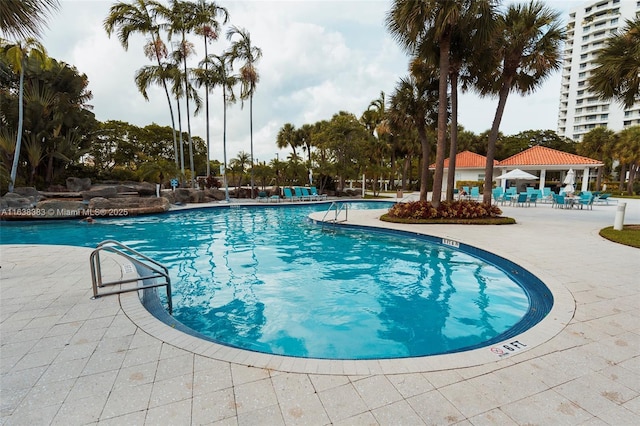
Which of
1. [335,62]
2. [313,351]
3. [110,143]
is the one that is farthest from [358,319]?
[110,143]

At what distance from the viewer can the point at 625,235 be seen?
8320 mm

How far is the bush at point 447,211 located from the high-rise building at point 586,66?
235ft

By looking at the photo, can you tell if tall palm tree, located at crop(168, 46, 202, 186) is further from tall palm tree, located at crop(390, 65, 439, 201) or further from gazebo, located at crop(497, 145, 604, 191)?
gazebo, located at crop(497, 145, 604, 191)

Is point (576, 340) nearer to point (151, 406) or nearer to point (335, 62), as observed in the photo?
point (151, 406)

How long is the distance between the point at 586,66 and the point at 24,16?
95.0 meters

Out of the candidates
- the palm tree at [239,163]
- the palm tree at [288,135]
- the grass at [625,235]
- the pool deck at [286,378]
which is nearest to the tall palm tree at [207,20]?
the palm tree at [239,163]

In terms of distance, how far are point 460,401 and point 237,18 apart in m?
23.0

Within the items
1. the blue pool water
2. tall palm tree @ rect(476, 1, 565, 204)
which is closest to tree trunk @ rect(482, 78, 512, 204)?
tall palm tree @ rect(476, 1, 565, 204)

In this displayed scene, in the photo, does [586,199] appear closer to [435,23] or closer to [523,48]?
[523,48]

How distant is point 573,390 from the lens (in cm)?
232

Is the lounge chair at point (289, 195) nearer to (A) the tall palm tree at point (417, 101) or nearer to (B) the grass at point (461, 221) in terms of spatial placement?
(A) the tall palm tree at point (417, 101)

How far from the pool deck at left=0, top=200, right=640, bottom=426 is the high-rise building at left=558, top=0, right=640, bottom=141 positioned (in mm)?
Result: 80832

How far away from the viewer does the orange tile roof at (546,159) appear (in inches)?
957

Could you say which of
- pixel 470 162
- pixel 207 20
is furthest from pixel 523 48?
pixel 470 162
